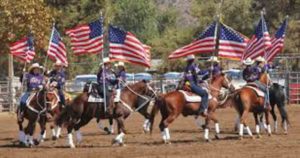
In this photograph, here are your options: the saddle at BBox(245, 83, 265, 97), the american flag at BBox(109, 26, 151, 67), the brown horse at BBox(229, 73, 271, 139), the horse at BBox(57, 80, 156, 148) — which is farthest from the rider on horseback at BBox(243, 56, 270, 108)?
the horse at BBox(57, 80, 156, 148)

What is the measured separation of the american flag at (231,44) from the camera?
23.4 metres

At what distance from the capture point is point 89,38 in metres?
22.8

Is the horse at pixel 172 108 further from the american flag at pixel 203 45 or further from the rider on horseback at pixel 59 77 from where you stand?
the rider on horseback at pixel 59 77

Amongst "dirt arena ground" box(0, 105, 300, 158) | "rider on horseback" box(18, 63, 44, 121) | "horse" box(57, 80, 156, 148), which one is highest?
"rider on horseback" box(18, 63, 44, 121)

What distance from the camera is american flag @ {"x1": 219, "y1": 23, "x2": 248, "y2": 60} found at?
76.7 feet

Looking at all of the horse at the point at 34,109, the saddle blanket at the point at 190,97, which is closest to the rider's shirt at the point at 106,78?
the horse at the point at 34,109

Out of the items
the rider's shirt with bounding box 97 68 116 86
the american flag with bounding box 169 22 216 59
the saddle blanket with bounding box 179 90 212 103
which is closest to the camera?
the rider's shirt with bounding box 97 68 116 86

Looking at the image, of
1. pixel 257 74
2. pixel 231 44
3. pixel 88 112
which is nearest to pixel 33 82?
pixel 88 112

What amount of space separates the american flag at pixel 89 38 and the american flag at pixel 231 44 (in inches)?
153

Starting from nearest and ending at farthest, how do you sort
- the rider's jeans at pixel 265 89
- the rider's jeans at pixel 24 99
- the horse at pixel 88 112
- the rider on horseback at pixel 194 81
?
A: the horse at pixel 88 112, the rider on horseback at pixel 194 81, the rider's jeans at pixel 24 99, the rider's jeans at pixel 265 89

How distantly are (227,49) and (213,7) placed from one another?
5074 centimetres

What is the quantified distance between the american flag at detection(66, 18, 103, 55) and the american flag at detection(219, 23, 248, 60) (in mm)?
3897

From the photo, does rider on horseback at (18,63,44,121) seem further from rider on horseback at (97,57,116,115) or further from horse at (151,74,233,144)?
horse at (151,74,233,144)

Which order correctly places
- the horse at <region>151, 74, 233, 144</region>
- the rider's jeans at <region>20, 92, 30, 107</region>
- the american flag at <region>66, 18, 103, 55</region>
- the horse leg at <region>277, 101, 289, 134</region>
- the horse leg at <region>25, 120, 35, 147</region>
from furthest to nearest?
the horse leg at <region>277, 101, 289, 134</region>, the american flag at <region>66, 18, 103, 55</region>, the rider's jeans at <region>20, 92, 30, 107</region>, the horse leg at <region>25, 120, 35, 147</region>, the horse at <region>151, 74, 233, 144</region>
